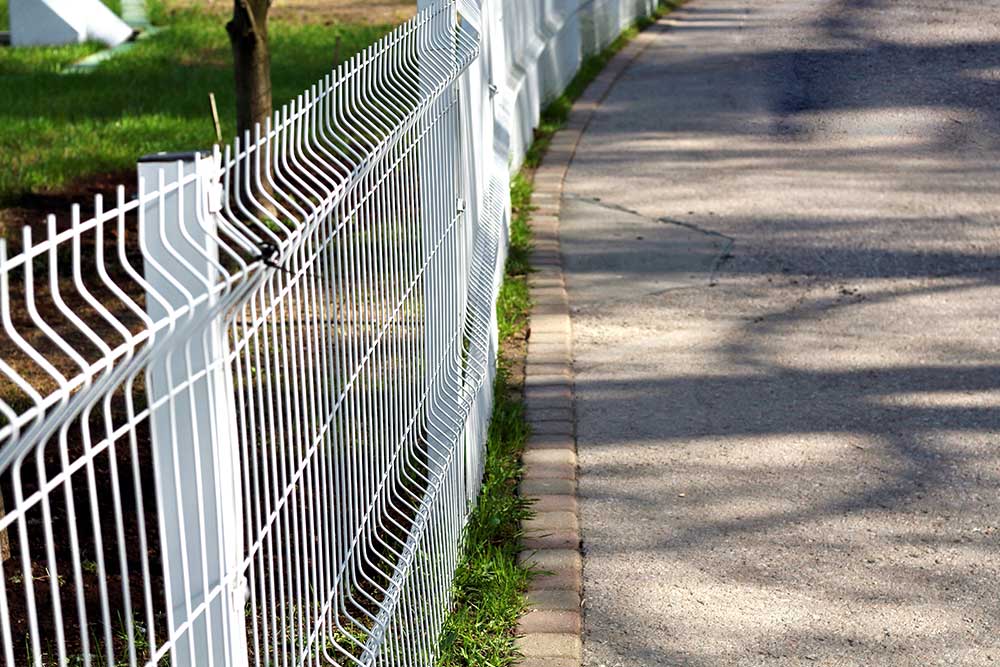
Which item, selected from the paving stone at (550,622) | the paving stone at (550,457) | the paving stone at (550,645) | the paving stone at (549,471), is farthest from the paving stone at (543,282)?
the paving stone at (550,645)

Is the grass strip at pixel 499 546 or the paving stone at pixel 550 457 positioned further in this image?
the paving stone at pixel 550 457

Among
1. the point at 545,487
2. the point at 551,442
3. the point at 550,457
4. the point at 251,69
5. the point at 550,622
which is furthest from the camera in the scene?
the point at 251,69

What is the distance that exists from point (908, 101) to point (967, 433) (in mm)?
7085

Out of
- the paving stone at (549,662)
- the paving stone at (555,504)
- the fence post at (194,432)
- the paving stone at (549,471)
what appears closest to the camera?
the fence post at (194,432)

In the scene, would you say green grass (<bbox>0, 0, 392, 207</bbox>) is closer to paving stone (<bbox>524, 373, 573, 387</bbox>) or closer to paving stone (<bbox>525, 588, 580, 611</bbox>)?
paving stone (<bbox>524, 373, 573, 387</bbox>)

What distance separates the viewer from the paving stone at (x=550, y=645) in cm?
433

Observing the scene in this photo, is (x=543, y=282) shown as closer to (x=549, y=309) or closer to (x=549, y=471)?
(x=549, y=309)

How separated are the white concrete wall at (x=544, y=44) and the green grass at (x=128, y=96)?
212 cm

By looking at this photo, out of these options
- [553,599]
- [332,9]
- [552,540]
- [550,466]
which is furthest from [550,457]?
[332,9]

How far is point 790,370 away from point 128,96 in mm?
7890

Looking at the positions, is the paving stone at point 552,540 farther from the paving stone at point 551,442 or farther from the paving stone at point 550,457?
the paving stone at point 551,442

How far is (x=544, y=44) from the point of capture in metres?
12.2

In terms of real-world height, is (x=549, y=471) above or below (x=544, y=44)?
below

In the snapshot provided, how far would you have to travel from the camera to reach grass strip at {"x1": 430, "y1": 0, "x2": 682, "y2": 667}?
4.35m
